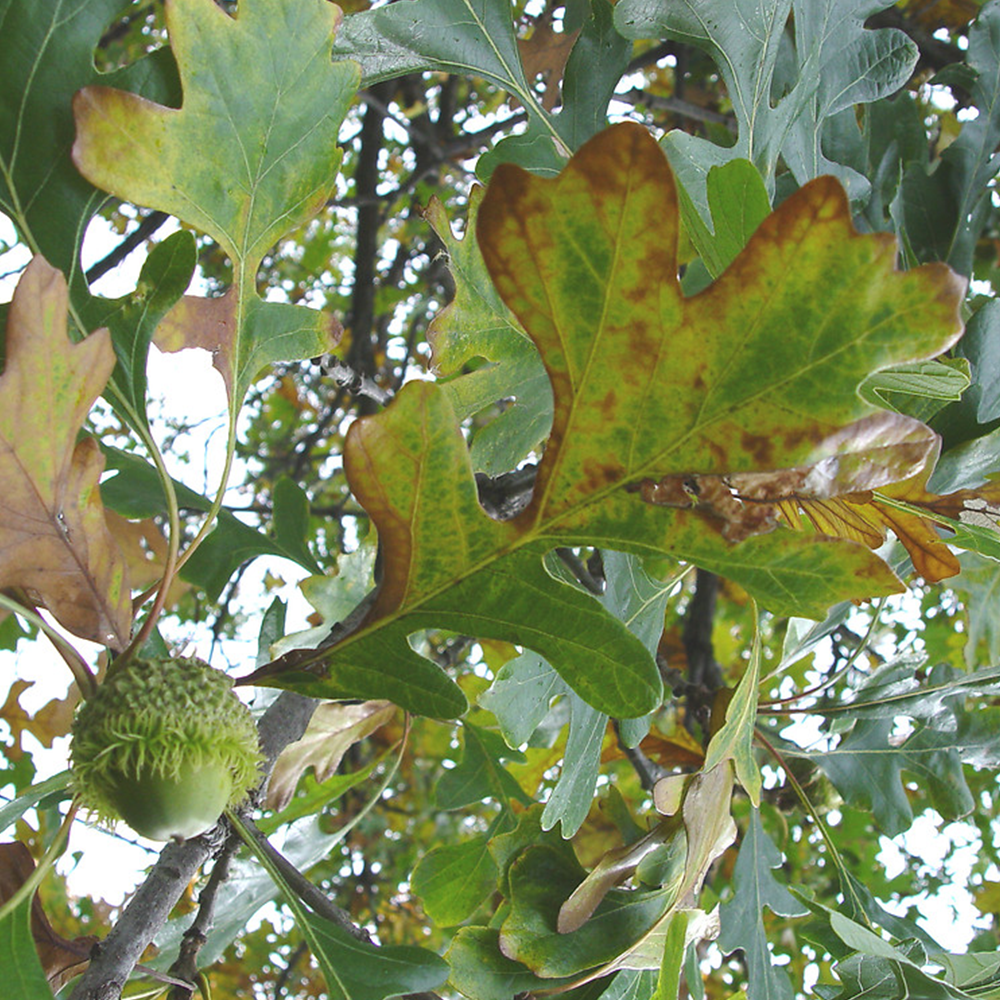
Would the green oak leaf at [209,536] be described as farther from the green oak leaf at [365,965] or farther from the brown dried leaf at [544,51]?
the brown dried leaf at [544,51]

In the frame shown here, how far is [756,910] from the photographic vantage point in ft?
4.66

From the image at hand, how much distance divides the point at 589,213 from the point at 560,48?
3.48ft

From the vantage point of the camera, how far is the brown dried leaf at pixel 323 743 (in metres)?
1.52

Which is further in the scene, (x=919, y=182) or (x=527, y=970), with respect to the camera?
(x=919, y=182)

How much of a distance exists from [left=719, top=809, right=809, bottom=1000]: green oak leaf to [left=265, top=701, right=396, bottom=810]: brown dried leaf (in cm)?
62

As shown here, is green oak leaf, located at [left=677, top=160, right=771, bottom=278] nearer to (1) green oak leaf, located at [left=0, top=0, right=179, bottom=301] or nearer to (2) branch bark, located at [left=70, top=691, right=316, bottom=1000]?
(1) green oak leaf, located at [left=0, top=0, right=179, bottom=301]

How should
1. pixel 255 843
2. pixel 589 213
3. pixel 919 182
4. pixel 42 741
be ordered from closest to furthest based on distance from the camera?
pixel 589 213 < pixel 255 843 < pixel 919 182 < pixel 42 741

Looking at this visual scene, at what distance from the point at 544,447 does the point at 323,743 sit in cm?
80

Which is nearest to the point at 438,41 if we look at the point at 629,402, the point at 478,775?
the point at 629,402

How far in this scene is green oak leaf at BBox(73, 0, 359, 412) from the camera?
2.63ft

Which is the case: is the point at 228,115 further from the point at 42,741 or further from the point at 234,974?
the point at 234,974

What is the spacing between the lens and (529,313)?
73 centimetres

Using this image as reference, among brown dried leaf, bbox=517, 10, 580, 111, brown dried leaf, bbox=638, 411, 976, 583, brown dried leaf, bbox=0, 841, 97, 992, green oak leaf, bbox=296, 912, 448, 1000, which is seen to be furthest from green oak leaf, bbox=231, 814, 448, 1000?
brown dried leaf, bbox=517, 10, 580, 111

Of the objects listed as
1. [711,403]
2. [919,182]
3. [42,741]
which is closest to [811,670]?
[919,182]
